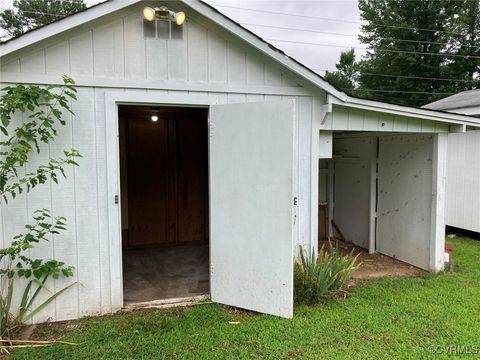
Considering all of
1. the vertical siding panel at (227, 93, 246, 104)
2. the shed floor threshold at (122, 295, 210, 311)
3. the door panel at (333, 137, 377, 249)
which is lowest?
the shed floor threshold at (122, 295, 210, 311)

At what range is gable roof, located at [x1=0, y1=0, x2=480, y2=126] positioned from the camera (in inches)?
125

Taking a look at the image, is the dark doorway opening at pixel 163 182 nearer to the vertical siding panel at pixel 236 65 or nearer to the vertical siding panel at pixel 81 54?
the vertical siding panel at pixel 236 65

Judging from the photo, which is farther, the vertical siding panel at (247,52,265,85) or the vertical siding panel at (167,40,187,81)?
the vertical siding panel at (247,52,265,85)

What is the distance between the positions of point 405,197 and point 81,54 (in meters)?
4.71

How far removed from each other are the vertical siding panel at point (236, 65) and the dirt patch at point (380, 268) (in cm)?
297

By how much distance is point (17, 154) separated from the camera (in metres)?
3.14

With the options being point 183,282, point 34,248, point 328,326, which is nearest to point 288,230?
point 328,326

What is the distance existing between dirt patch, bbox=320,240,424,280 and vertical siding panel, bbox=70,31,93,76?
4.04m

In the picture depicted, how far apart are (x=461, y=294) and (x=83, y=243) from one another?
4.20 metres

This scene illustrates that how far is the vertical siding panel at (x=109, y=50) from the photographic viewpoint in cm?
347

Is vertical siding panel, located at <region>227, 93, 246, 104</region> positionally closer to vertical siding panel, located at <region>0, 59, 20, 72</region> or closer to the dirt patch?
vertical siding panel, located at <region>0, 59, 20, 72</region>

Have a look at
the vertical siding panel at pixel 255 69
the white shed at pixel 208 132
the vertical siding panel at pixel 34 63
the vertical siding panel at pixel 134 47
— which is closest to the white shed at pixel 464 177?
the white shed at pixel 208 132

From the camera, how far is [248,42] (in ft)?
12.2

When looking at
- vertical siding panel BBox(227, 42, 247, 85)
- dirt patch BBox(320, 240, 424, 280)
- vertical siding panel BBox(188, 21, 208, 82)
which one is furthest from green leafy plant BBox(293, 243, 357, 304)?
vertical siding panel BBox(188, 21, 208, 82)
